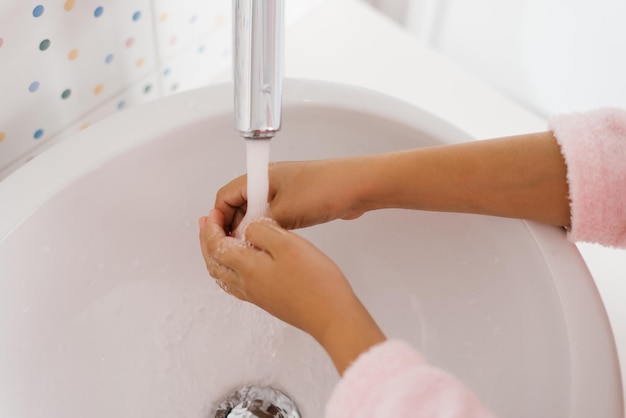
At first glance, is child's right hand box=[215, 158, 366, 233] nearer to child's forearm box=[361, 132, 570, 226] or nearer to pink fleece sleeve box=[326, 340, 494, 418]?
child's forearm box=[361, 132, 570, 226]

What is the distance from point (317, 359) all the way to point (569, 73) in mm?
551

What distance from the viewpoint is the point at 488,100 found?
0.73 m

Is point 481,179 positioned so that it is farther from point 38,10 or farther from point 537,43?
point 537,43

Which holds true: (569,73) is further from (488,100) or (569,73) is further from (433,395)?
(433,395)

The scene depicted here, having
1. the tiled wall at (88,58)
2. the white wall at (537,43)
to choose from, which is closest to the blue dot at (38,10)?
the tiled wall at (88,58)

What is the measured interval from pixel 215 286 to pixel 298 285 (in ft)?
0.59

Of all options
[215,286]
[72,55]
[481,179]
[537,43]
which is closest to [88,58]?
[72,55]

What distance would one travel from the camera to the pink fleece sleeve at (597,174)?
44 cm

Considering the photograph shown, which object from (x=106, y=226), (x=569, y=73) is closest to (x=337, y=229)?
(x=106, y=226)

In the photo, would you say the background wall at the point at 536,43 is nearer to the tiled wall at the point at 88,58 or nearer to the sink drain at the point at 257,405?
the tiled wall at the point at 88,58

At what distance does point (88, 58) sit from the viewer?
543mm

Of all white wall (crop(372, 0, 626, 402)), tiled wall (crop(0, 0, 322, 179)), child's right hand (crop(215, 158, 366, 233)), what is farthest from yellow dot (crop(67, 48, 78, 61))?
white wall (crop(372, 0, 626, 402))

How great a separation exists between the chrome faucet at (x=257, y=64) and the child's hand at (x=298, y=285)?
3.0 inches

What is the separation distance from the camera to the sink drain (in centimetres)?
52
